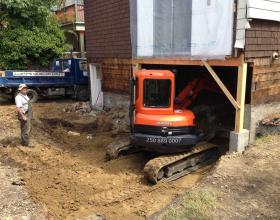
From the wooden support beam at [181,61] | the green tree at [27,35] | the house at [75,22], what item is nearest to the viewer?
the wooden support beam at [181,61]

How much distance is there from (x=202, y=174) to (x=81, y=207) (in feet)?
10.6

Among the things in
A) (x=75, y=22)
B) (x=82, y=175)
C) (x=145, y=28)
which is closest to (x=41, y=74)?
(x=145, y=28)

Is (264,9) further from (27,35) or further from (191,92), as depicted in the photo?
(27,35)

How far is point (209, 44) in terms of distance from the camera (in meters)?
9.66

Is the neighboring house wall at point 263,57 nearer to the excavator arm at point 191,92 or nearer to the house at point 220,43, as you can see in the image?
the house at point 220,43

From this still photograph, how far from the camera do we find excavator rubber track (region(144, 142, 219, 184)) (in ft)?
27.6

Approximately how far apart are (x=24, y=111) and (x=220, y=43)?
5817 mm

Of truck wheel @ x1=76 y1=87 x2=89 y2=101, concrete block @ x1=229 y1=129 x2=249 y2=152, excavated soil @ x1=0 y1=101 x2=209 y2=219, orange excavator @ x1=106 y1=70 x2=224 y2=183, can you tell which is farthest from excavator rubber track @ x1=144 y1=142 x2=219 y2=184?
truck wheel @ x1=76 y1=87 x2=89 y2=101

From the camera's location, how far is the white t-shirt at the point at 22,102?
410 inches

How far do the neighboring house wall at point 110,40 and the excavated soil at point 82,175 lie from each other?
2188 mm

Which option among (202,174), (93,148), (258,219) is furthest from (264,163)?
(93,148)

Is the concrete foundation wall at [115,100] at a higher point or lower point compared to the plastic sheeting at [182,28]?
lower

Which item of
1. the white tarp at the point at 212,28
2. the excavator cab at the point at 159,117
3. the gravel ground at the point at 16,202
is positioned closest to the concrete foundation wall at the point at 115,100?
the white tarp at the point at 212,28

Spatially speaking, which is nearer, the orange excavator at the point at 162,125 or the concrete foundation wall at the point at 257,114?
the orange excavator at the point at 162,125
